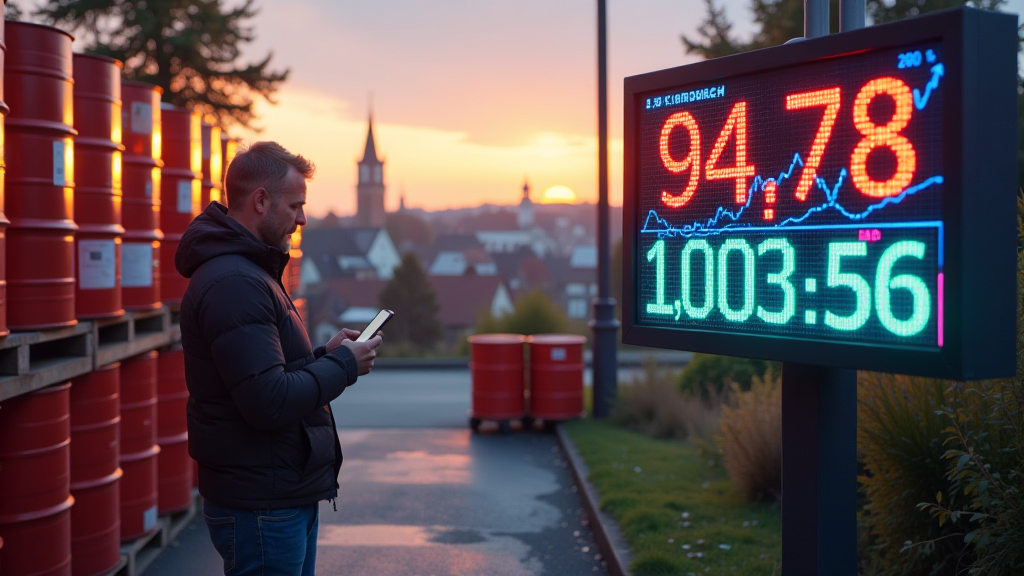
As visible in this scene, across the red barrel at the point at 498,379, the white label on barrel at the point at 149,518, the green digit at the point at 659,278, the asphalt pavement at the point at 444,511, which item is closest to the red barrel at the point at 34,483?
the white label on barrel at the point at 149,518

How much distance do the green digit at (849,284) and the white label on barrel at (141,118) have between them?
455 cm

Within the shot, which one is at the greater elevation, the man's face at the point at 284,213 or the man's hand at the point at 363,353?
the man's face at the point at 284,213

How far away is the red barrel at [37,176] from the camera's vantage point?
4.38 meters

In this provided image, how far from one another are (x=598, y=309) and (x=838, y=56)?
839 centimetres

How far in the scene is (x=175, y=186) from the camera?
6.61 meters

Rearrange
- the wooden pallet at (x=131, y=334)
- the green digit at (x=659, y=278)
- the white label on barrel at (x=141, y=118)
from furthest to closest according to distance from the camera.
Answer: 1. the white label on barrel at (x=141, y=118)
2. the wooden pallet at (x=131, y=334)
3. the green digit at (x=659, y=278)

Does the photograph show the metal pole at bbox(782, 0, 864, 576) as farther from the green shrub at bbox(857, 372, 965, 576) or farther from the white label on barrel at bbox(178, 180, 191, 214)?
the white label on barrel at bbox(178, 180, 191, 214)

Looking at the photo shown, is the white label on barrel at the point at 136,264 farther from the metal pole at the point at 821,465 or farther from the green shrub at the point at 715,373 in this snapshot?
the green shrub at the point at 715,373

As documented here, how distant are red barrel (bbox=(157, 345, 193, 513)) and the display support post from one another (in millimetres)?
4413

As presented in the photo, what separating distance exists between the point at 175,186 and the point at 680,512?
4280 mm

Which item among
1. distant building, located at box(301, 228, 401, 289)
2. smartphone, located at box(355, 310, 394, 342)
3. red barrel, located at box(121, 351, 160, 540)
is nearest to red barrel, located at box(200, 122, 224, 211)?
red barrel, located at box(121, 351, 160, 540)

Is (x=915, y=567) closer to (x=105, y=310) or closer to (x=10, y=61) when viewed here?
(x=105, y=310)

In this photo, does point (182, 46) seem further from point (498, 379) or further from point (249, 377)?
point (249, 377)

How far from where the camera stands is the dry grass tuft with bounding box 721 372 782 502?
658 cm
